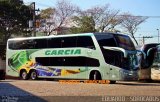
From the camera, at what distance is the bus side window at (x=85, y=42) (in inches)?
1123

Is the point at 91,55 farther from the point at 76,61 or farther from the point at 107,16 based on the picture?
the point at 107,16

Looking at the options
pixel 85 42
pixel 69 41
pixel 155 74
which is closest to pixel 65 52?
pixel 69 41

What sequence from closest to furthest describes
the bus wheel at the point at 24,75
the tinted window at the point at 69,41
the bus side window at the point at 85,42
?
the bus side window at the point at 85,42 < the tinted window at the point at 69,41 < the bus wheel at the point at 24,75

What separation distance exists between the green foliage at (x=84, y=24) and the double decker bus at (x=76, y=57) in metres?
25.1

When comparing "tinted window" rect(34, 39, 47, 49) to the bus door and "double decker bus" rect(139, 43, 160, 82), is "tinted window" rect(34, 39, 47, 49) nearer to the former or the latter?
the bus door

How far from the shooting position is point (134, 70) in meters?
28.0

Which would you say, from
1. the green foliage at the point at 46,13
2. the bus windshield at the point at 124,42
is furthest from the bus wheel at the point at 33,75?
the green foliage at the point at 46,13

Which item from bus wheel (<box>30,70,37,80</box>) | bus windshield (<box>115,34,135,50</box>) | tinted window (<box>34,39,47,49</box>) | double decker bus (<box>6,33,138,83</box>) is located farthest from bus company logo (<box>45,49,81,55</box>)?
bus windshield (<box>115,34,135,50</box>)

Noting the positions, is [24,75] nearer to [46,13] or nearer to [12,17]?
[12,17]

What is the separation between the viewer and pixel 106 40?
1103 inches

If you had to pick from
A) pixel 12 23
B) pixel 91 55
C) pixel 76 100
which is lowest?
pixel 76 100

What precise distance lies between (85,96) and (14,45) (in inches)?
750

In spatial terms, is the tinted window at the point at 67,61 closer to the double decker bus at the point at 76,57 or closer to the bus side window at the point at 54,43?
the double decker bus at the point at 76,57

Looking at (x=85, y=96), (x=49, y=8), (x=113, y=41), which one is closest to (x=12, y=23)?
(x=49, y=8)
